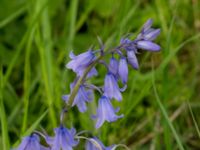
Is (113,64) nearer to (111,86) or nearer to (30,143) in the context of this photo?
(111,86)

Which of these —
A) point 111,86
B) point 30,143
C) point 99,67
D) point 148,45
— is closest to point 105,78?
point 111,86

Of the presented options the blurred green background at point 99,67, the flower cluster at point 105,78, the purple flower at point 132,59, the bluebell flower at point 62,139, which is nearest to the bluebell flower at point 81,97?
the flower cluster at point 105,78

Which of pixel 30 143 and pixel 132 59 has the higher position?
pixel 132 59

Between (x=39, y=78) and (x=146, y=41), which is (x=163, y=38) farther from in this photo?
(x=146, y=41)

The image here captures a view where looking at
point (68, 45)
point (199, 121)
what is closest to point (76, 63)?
point (68, 45)

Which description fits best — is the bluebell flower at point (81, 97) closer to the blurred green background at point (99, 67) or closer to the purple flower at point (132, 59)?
the purple flower at point (132, 59)

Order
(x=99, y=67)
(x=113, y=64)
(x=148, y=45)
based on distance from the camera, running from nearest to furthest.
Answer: (x=148, y=45), (x=113, y=64), (x=99, y=67)

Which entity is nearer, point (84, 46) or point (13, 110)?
point (13, 110)
